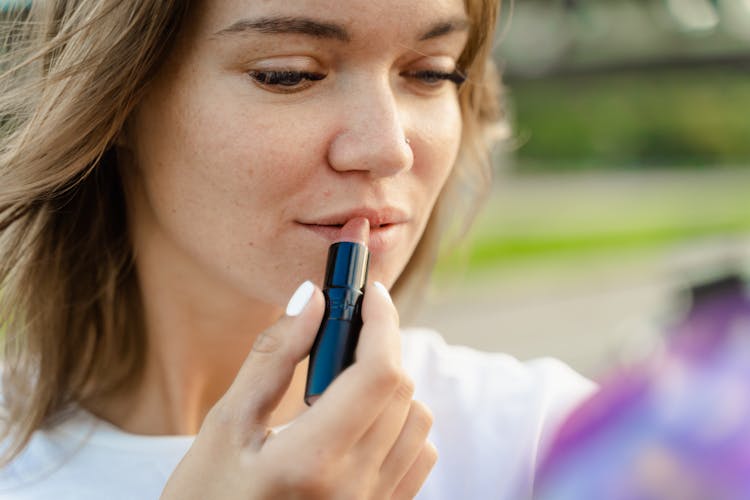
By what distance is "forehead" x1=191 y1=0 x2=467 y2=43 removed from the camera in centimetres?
150

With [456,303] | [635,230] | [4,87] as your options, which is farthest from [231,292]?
[635,230]

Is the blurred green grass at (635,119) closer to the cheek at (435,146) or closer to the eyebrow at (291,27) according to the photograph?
the cheek at (435,146)

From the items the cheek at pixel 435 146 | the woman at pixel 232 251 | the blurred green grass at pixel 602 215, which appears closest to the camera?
the woman at pixel 232 251

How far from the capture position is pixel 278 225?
159cm

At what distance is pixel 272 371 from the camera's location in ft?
4.19

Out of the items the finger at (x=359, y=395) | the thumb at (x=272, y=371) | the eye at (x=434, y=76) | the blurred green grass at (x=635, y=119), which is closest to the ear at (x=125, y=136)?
the eye at (x=434, y=76)

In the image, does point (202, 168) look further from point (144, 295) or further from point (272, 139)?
point (144, 295)

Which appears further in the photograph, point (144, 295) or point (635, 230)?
point (635, 230)

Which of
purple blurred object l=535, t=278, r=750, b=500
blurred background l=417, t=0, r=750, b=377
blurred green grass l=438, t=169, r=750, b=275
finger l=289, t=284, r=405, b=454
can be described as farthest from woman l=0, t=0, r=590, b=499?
blurred green grass l=438, t=169, r=750, b=275

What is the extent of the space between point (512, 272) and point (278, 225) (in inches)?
303

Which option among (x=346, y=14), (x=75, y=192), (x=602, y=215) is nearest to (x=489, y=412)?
(x=346, y=14)

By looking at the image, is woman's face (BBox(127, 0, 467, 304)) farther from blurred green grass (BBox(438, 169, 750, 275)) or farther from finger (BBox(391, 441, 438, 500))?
blurred green grass (BBox(438, 169, 750, 275))

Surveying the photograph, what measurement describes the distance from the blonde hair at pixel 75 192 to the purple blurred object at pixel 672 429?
81cm

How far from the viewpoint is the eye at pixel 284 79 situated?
5.09 ft
